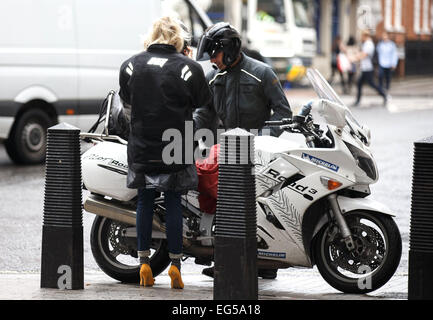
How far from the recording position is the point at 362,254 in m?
6.48

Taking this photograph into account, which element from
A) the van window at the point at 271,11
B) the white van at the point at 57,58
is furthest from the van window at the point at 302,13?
the white van at the point at 57,58

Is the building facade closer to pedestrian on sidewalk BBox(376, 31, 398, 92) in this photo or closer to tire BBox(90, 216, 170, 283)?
pedestrian on sidewalk BBox(376, 31, 398, 92)

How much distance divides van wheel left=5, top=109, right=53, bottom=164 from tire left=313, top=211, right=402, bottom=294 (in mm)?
7612

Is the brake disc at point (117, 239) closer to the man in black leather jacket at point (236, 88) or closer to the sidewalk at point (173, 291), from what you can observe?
the sidewalk at point (173, 291)

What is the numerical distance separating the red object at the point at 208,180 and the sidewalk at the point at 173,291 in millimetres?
533

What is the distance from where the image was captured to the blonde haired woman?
6348 mm

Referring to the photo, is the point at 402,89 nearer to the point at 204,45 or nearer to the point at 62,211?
the point at 204,45

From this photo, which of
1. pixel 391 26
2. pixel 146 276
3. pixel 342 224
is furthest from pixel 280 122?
pixel 391 26

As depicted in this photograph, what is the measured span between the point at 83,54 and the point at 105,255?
7.25 meters

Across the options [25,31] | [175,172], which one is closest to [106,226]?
[175,172]

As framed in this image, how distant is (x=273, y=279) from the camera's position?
7312mm

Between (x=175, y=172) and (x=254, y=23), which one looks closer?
(x=175, y=172)

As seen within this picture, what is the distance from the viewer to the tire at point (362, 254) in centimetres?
638
